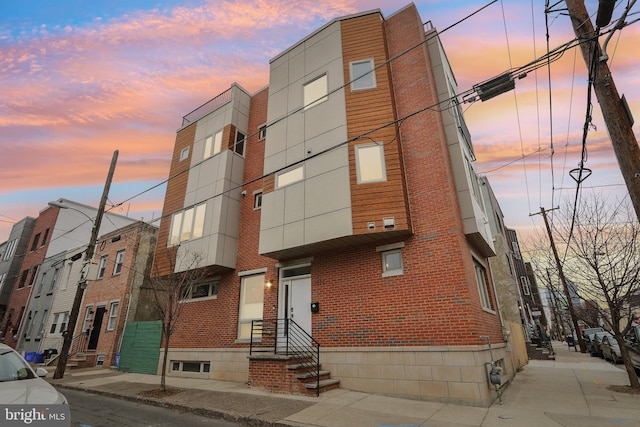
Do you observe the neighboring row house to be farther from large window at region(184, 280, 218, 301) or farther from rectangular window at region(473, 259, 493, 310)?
rectangular window at region(473, 259, 493, 310)

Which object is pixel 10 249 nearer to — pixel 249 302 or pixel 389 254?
pixel 249 302

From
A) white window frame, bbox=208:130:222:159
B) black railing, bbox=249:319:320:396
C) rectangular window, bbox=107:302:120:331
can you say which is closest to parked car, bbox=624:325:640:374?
black railing, bbox=249:319:320:396

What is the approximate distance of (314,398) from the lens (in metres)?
8.50

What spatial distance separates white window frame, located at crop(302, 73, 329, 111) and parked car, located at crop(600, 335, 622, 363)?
18.6m

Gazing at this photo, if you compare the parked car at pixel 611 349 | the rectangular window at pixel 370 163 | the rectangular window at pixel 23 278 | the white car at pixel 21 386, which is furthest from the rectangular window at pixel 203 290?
the rectangular window at pixel 23 278

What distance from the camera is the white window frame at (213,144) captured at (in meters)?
16.5

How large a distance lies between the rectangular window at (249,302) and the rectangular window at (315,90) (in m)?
7.57

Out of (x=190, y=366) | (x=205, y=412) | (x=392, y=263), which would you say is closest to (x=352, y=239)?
(x=392, y=263)

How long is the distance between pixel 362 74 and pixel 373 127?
2.64m

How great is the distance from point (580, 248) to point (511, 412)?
732 centimetres

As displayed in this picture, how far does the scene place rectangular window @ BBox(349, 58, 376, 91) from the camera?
11.9m

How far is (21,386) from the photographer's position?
185 inches

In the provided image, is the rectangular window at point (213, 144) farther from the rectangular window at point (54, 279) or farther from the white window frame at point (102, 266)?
the rectangular window at point (54, 279)

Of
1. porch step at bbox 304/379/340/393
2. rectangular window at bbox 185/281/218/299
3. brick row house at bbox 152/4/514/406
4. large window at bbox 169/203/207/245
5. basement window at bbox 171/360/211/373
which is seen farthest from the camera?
large window at bbox 169/203/207/245
